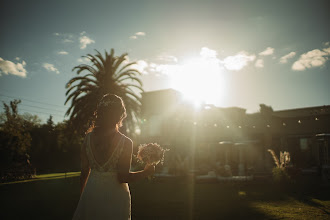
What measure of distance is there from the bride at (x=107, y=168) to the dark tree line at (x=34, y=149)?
17.0 metres

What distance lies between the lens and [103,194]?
241 cm

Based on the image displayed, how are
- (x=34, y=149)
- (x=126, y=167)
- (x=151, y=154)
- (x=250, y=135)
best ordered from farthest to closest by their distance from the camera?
(x=34, y=149), (x=250, y=135), (x=151, y=154), (x=126, y=167)

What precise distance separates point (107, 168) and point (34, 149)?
118 feet

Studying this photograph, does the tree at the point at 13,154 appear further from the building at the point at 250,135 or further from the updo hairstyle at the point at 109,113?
the updo hairstyle at the point at 109,113

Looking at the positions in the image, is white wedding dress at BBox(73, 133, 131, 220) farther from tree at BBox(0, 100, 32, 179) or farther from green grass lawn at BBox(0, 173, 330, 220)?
tree at BBox(0, 100, 32, 179)

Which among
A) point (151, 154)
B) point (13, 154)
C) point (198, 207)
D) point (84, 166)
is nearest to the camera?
point (84, 166)

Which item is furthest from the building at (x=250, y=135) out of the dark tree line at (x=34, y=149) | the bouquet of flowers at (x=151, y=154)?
the bouquet of flowers at (x=151, y=154)

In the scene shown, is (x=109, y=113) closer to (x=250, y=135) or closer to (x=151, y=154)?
(x=151, y=154)

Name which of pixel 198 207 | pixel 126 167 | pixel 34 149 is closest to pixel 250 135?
pixel 198 207

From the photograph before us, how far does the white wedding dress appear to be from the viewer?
240 cm

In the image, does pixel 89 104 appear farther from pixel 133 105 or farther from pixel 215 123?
pixel 215 123

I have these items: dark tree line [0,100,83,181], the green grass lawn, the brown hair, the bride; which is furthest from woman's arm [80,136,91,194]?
dark tree line [0,100,83,181]

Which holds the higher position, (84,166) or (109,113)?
→ (109,113)

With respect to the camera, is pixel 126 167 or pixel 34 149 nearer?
pixel 126 167
